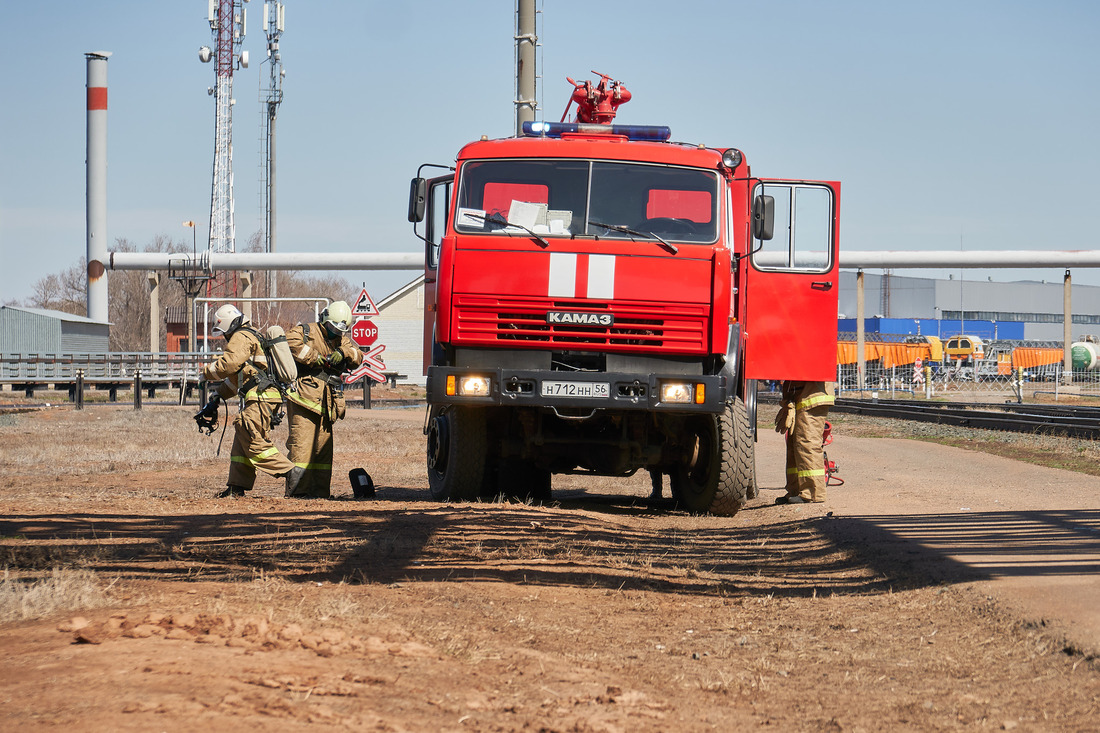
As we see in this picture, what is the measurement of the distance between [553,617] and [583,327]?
11.0 feet

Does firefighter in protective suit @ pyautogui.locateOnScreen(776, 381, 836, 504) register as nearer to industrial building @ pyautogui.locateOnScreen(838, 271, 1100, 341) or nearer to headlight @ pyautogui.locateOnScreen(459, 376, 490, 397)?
headlight @ pyautogui.locateOnScreen(459, 376, 490, 397)

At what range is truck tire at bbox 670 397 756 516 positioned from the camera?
922cm

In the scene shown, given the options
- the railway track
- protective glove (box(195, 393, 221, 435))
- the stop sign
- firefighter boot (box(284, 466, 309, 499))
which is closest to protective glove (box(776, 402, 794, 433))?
firefighter boot (box(284, 466, 309, 499))

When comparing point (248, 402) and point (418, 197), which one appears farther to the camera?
point (248, 402)

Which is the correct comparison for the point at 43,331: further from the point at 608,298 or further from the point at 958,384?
the point at 608,298

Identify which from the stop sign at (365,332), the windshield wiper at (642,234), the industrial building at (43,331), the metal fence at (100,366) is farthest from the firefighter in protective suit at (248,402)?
the industrial building at (43,331)

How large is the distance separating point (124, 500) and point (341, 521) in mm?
2438

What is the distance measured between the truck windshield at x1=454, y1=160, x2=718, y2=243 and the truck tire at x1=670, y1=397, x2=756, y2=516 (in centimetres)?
161

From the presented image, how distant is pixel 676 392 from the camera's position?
332 inches

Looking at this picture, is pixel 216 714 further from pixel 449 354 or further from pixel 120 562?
pixel 449 354

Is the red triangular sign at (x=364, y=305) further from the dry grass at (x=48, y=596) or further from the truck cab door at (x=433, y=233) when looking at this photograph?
the dry grass at (x=48, y=596)

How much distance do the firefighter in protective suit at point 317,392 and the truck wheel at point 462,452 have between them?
124 cm

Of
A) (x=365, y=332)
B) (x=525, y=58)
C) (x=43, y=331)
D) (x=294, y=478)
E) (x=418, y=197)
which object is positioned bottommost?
(x=294, y=478)

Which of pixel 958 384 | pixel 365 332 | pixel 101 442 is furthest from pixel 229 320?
pixel 958 384
